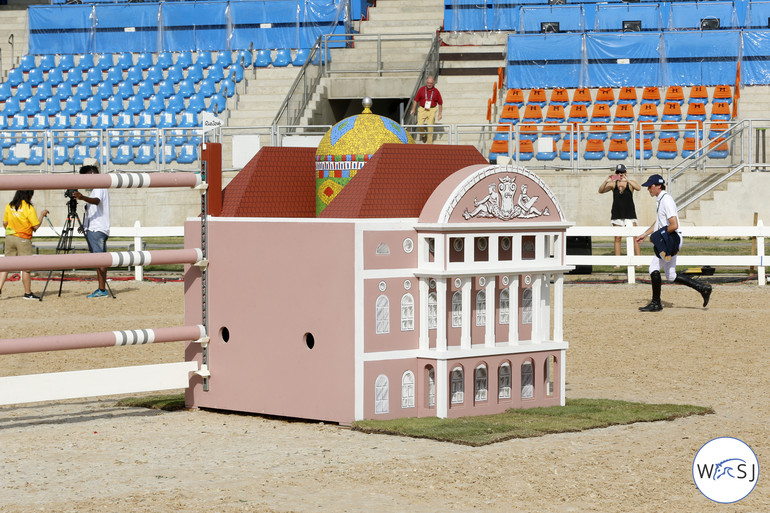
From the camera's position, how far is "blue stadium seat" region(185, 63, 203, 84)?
38.0m

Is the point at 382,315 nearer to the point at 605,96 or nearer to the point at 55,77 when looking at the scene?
the point at 605,96

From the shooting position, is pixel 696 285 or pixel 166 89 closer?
pixel 696 285

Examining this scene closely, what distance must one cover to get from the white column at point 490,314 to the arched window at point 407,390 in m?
0.66

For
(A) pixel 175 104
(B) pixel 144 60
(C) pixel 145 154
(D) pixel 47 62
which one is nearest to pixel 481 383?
(C) pixel 145 154

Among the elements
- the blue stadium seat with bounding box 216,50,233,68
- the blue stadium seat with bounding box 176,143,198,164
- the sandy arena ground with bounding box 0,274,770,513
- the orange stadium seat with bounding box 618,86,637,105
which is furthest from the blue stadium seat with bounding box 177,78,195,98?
the sandy arena ground with bounding box 0,274,770,513

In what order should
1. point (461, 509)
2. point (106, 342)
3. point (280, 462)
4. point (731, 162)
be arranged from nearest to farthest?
point (461, 509) → point (280, 462) → point (106, 342) → point (731, 162)

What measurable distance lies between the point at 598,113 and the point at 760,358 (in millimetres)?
21161

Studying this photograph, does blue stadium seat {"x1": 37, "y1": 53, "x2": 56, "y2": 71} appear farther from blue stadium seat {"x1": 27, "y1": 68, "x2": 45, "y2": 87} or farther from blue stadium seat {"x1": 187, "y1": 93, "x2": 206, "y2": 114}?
blue stadium seat {"x1": 187, "y1": 93, "x2": 206, "y2": 114}

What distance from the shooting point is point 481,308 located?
9.39 meters

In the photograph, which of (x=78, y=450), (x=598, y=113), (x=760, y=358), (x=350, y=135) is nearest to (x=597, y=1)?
(x=598, y=113)

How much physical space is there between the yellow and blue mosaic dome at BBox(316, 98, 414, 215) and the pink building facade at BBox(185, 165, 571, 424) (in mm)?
796

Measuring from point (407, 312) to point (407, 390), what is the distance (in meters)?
0.55

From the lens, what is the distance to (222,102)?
35.9m

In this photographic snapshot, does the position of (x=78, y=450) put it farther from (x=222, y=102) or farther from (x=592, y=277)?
(x=222, y=102)
